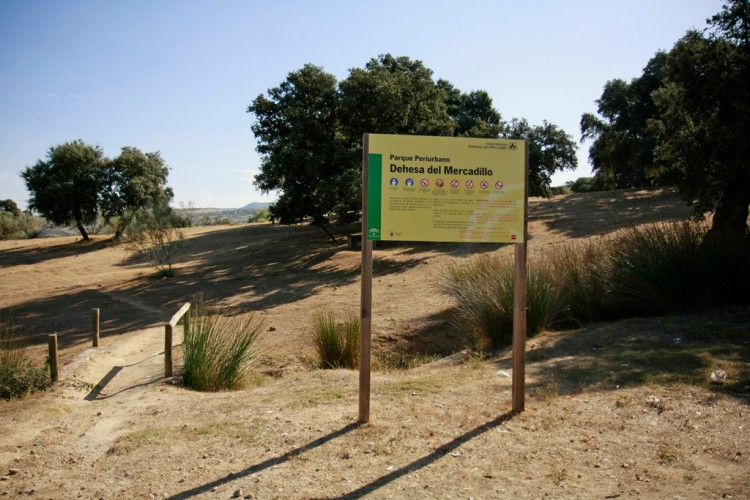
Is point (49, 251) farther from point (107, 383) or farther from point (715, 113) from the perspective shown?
point (715, 113)

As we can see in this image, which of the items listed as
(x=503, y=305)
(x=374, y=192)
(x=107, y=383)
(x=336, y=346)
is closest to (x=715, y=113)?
(x=503, y=305)

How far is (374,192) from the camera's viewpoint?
16.8ft

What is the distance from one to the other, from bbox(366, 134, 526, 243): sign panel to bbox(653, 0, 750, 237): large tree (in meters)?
8.27

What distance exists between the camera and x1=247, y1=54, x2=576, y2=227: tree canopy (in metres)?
21.4

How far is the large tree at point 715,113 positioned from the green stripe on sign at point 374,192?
926 centimetres

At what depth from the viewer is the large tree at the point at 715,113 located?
11586 millimetres

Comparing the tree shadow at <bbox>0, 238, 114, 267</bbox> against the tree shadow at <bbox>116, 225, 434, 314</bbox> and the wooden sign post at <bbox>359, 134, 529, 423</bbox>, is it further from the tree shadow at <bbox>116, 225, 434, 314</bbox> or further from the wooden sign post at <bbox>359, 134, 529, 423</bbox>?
the wooden sign post at <bbox>359, 134, 529, 423</bbox>

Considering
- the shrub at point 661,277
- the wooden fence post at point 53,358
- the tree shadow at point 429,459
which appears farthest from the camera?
the shrub at point 661,277

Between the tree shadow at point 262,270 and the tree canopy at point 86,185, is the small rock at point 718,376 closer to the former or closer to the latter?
the tree shadow at point 262,270

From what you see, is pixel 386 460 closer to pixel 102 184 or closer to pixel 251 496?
pixel 251 496

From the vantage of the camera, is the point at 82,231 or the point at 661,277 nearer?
the point at 661,277

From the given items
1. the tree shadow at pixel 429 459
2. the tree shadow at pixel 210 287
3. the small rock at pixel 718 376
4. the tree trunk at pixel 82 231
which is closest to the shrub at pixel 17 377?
the tree shadow at pixel 210 287

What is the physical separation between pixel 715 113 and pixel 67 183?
3551cm

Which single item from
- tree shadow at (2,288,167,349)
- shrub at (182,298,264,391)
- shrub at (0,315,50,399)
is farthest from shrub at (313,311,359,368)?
tree shadow at (2,288,167,349)
